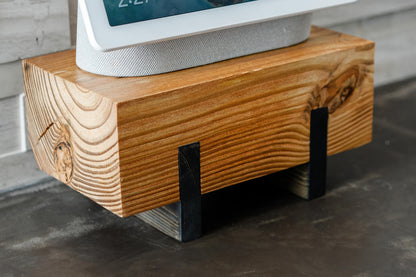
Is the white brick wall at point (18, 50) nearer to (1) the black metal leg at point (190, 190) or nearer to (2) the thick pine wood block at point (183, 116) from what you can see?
(2) the thick pine wood block at point (183, 116)

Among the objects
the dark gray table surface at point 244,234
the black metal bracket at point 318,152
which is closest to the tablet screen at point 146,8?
the black metal bracket at point 318,152

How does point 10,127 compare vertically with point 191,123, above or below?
below

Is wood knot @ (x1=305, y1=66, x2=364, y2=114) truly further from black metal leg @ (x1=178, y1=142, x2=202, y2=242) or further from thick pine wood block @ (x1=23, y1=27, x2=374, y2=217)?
black metal leg @ (x1=178, y1=142, x2=202, y2=242)

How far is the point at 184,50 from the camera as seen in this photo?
1.29 metres

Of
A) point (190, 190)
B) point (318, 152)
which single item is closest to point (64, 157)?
point (190, 190)

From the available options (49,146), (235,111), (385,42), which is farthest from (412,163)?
(49,146)

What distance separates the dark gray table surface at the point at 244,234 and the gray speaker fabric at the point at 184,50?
358 mm

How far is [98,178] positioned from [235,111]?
30 cm

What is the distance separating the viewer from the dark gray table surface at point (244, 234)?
4.12ft

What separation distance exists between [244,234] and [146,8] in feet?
1.70

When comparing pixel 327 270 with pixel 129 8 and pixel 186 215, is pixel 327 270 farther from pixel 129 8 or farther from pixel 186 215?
pixel 129 8

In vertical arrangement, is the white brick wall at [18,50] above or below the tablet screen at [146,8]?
below

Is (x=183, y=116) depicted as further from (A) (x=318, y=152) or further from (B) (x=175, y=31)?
(A) (x=318, y=152)

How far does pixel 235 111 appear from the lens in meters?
1.30
